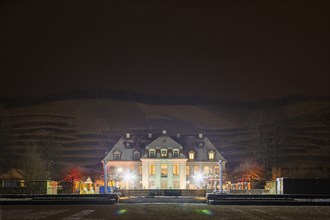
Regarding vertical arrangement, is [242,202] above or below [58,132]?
below

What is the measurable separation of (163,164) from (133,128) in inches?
1901

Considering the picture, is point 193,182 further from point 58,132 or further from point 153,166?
point 58,132

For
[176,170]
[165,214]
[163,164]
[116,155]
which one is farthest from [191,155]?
[165,214]

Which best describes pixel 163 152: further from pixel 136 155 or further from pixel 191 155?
pixel 191 155

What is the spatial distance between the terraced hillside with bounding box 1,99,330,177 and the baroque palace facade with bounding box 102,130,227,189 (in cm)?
870

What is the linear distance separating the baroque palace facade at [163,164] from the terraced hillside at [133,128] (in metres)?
8.70

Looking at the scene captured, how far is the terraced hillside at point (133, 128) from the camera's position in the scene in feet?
378

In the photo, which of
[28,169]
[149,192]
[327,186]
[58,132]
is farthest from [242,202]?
[58,132]

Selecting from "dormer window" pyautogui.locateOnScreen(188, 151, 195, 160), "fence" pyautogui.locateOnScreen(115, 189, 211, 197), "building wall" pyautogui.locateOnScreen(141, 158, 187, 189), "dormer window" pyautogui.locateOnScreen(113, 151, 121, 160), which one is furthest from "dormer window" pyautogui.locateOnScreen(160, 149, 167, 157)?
"fence" pyautogui.locateOnScreen(115, 189, 211, 197)

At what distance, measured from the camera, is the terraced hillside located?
378ft

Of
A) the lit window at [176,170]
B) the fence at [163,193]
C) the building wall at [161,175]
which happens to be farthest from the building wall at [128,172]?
the fence at [163,193]

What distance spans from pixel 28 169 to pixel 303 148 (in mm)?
70747

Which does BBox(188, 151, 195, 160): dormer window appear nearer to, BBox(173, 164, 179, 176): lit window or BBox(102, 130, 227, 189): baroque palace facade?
BBox(102, 130, 227, 189): baroque palace facade

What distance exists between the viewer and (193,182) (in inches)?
3666
